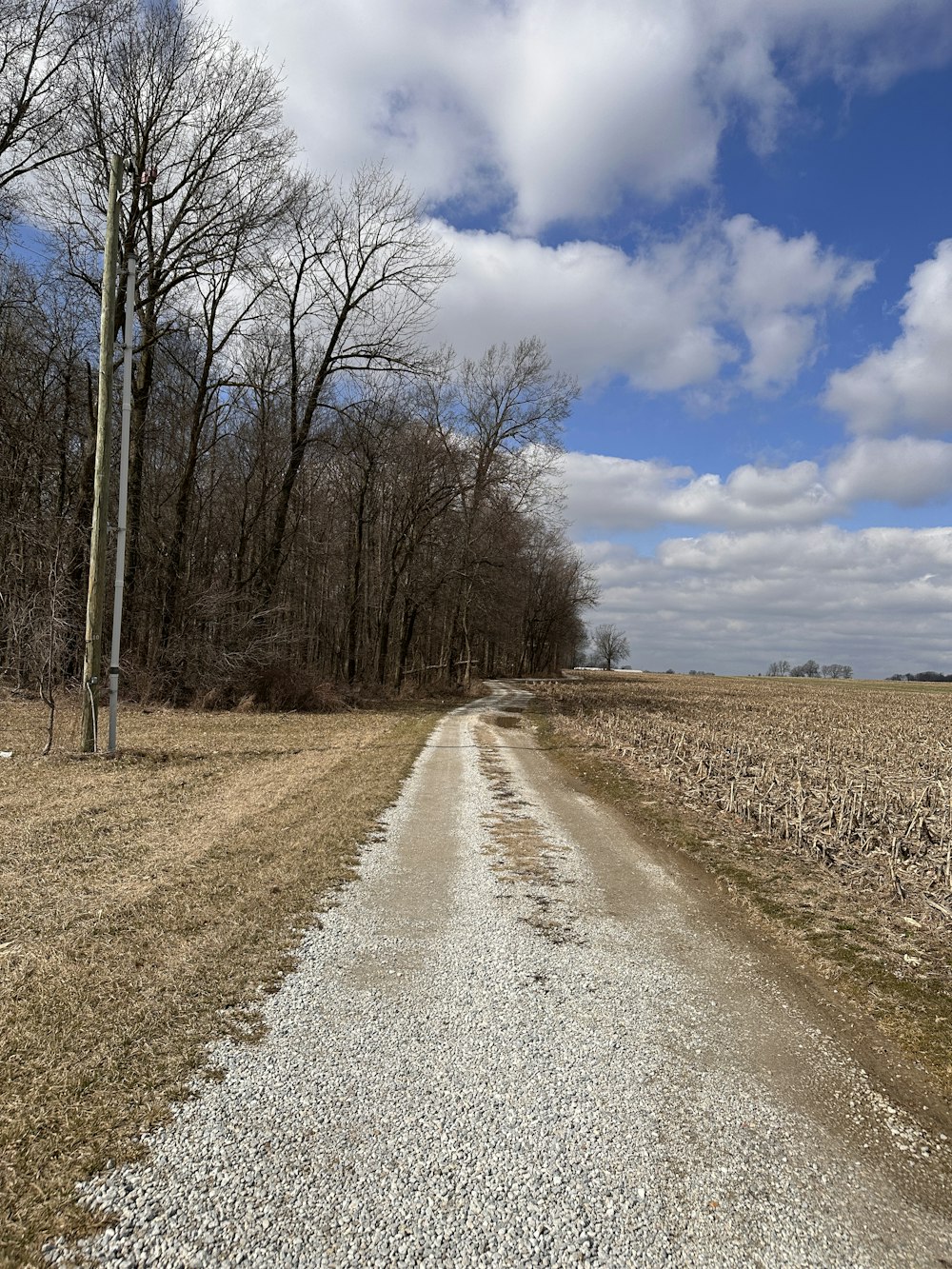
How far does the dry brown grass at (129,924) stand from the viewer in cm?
279

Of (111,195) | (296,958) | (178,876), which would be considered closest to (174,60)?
(111,195)

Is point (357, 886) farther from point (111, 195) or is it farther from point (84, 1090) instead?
point (111, 195)

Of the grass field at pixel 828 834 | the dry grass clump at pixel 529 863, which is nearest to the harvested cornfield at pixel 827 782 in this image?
the grass field at pixel 828 834

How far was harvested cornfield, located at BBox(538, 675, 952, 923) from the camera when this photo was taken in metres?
7.00

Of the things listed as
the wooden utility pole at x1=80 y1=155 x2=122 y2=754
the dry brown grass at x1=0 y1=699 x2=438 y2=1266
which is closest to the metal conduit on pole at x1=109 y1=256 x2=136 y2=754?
the wooden utility pole at x1=80 y1=155 x2=122 y2=754

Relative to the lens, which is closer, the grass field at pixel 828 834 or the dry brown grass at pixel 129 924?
the dry brown grass at pixel 129 924

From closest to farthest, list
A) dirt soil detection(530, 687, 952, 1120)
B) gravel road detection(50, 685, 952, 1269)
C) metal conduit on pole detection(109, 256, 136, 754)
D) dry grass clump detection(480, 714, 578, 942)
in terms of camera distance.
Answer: gravel road detection(50, 685, 952, 1269) < dirt soil detection(530, 687, 952, 1120) < dry grass clump detection(480, 714, 578, 942) < metal conduit on pole detection(109, 256, 136, 754)

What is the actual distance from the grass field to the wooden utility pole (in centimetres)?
829

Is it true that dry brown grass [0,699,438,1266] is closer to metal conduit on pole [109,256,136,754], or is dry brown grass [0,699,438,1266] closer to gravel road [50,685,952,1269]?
gravel road [50,685,952,1269]

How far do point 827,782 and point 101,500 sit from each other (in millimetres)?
12071

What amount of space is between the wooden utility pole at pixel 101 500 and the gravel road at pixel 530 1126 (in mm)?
7991

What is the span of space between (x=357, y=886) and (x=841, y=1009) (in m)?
3.65

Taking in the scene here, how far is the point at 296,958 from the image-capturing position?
177 inches

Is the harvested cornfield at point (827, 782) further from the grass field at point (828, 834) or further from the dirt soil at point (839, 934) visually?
the dirt soil at point (839, 934)
